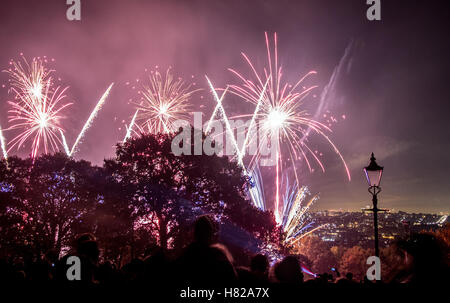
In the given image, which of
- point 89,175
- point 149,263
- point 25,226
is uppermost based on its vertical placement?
point 89,175

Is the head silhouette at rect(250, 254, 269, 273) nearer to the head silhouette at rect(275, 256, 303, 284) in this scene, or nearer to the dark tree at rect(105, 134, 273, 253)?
the head silhouette at rect(275, 256, 303, 284)

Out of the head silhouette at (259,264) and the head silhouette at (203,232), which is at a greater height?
the head silhouette at (203,232)

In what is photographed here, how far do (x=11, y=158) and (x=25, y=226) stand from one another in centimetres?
667

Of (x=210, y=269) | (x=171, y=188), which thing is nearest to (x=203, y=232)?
(x=210, y=269)

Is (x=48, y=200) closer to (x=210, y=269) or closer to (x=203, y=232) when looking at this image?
(x=203, y=232)

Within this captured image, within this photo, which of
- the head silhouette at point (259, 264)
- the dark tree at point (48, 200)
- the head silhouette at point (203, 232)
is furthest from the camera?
the dark tree at point (48, 200)

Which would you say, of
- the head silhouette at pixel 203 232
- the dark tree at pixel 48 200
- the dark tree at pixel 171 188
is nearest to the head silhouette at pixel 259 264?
the head silhouette at pixel 203 232

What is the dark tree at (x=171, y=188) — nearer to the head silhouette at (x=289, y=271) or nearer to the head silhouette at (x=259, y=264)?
the head silhouette at (x=259, y=264)

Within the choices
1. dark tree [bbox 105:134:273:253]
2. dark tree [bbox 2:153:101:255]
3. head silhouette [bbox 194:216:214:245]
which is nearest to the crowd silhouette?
head silhouette [bbox 194:216:214:245]

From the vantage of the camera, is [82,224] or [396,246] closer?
[396,246]
